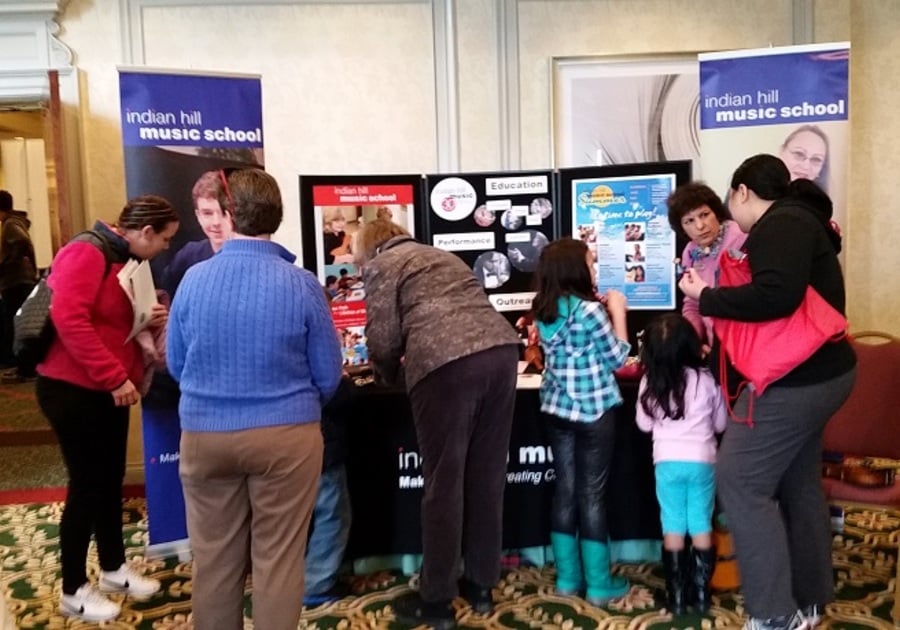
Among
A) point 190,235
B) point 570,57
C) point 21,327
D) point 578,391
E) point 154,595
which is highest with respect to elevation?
point 570,57

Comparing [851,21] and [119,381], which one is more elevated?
[851,21]

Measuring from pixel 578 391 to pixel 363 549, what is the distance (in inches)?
40.1

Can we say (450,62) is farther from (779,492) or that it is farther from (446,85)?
(779,492)

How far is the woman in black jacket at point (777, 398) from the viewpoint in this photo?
214cm

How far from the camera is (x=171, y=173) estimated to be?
334cm

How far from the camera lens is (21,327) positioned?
8.43ft

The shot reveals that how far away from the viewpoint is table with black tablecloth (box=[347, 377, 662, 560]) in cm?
292

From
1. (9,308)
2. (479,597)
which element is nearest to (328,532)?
(479,597)

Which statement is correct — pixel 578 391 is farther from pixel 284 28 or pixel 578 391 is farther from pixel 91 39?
pixel 91 39

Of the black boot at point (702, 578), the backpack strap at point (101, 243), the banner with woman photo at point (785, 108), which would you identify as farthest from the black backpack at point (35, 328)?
the banner with woman photo at point (785, 108)

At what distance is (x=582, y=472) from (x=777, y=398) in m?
0.73

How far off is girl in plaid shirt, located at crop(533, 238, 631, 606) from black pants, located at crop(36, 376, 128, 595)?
145 centimetres

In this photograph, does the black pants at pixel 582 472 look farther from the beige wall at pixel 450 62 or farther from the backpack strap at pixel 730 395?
the beige wall at pixel 450 62

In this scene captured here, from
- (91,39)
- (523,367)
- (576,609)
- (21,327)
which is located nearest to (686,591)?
(576,609)
